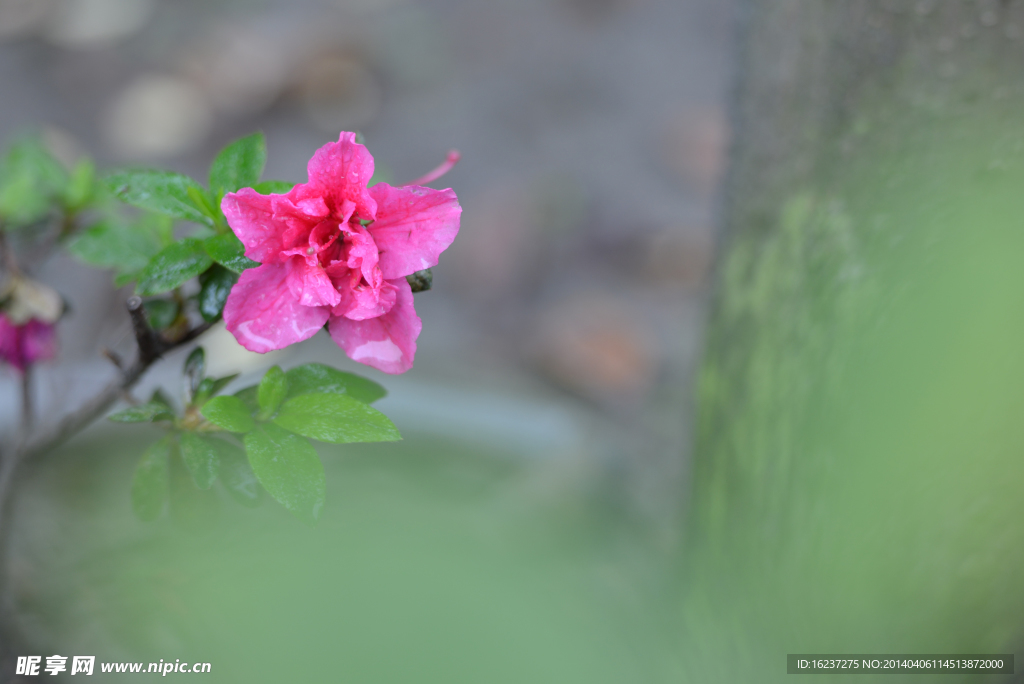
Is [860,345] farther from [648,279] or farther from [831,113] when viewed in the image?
[648,279]

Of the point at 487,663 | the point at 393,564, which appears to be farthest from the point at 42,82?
the point at 487,663

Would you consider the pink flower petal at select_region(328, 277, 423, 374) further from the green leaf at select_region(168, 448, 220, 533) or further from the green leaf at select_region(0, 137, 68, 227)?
the green leaf at select_region(0, 137, 68, 227)

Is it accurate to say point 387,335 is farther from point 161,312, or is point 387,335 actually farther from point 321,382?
point 161,312

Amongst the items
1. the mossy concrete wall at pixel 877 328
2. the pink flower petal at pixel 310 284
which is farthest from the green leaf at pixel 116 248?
the mossy concrete wall at pixel 877 328

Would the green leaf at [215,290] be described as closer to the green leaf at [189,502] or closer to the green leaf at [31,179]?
the green leaf at [189,502]

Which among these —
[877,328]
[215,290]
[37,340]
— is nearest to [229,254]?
[215,290]

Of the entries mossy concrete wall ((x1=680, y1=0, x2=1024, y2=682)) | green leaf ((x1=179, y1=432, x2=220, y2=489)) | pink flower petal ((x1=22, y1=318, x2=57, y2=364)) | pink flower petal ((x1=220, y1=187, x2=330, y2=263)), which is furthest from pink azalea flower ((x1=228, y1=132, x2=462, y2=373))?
mossy concrete wall ((x1=680, y1=0, x2=1024, y2=682))
